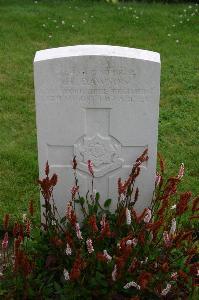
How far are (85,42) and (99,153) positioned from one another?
4.79m

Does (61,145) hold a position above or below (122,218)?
above

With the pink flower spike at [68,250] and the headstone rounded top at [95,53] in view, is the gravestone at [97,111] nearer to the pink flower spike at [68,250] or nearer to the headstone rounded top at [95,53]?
the headstone rounded top at [95,53]

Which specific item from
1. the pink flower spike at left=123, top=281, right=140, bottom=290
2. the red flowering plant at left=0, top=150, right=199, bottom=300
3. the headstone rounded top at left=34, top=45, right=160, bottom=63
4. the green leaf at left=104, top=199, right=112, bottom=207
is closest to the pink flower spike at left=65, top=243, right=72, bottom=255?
the red flowering plant at left=0, top=150, right=199, bottom=300

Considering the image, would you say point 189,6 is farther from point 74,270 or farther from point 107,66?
point 74,270

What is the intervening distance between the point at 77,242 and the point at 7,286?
54cm

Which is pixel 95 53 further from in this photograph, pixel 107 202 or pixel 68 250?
pixel 68 250

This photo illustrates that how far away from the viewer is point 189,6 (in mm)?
10016

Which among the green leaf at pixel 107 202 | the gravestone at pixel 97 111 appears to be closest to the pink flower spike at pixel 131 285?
the green leaf at pixel 107 202

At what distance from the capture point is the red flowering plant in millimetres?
3408

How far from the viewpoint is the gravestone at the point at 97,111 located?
364 cm

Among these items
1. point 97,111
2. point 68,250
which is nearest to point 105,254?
point 68,250

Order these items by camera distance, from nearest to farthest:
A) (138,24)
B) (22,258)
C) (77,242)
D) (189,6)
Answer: (22,258) → (77,242) → (138,24) → (189,6)

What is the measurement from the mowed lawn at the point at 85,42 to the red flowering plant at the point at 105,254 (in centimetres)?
105

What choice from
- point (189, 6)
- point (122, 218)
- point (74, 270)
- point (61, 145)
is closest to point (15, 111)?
point (61, 145)
